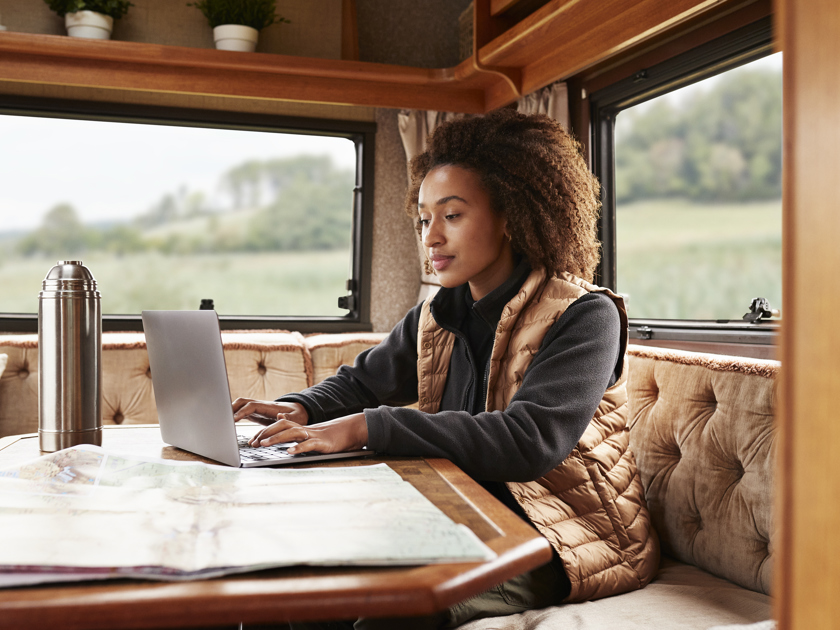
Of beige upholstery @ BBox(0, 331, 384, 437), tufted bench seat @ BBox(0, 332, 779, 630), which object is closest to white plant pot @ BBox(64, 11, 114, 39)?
beige upholstery @ BBox(0, 331, 384, 437)

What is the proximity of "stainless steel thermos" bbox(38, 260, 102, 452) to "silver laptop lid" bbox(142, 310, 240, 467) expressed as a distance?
0.11 m

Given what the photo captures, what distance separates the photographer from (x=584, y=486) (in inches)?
49.2

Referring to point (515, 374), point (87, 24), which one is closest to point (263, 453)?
point (515, 374)

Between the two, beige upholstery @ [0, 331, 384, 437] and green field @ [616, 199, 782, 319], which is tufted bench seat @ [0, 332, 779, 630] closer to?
Answer: green field @ [616, 199, 782, 319]

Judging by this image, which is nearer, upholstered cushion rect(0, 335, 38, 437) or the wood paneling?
the wood paneling

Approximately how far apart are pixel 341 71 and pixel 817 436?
2472 millimetres

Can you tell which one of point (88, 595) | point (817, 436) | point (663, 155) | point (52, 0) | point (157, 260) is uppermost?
point (52, 0)

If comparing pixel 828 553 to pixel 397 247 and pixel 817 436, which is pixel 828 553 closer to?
pixel 817 436

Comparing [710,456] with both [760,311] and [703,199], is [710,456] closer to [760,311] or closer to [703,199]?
[760,311]

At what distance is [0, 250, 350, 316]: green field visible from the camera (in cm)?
266

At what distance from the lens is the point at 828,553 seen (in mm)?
379

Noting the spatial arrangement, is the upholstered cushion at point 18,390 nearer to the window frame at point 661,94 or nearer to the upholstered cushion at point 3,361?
the upholstered cushion at point 3,361

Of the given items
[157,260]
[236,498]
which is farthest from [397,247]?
[236,498]

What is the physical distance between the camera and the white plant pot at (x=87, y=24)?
2.38m
